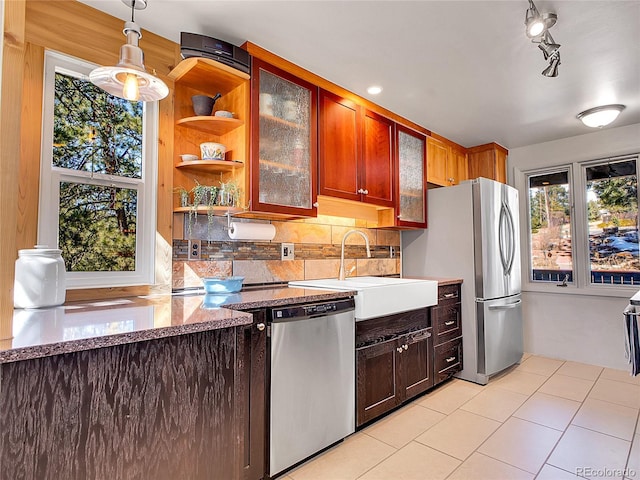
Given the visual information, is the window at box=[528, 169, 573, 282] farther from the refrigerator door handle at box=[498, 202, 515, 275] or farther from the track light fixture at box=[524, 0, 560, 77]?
the track light fixture at box=[524, 0, 560, 77]

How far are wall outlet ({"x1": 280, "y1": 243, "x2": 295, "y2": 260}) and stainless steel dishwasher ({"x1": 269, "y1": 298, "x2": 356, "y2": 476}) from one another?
71 centimetres

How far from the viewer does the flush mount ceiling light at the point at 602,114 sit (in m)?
3.04

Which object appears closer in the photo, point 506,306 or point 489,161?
point 506,306

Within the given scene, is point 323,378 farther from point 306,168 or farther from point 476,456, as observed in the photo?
point 306,168

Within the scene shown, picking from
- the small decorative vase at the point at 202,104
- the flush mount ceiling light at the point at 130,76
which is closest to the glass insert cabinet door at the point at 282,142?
the small decorative vase at the point at 202,104

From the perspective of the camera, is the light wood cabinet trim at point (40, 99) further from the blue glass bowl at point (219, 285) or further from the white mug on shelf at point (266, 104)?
the white mug on shelf at point (266, 104)

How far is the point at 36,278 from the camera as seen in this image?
151 cm

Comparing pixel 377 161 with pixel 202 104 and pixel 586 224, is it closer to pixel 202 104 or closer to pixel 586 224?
pixel 202 104

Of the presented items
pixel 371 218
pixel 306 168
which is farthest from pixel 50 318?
pixel 371 218

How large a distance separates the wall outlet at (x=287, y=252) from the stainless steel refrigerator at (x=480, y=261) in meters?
1.57

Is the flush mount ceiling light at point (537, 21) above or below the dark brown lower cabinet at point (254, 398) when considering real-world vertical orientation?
above

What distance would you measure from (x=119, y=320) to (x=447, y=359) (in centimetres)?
271

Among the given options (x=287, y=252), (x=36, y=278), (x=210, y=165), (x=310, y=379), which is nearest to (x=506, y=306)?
(x=287, y=252)

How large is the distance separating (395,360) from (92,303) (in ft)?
6.29
